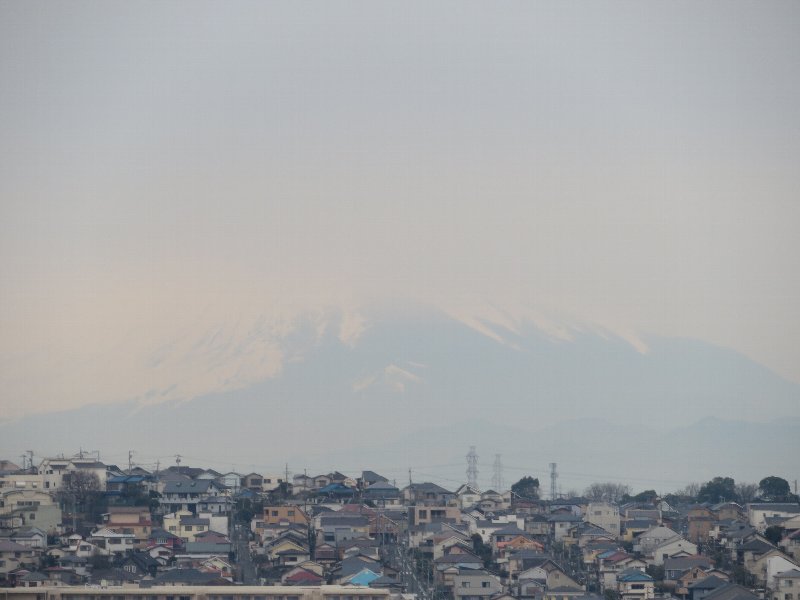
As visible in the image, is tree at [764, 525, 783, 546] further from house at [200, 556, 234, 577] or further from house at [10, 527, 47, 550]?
house at [10, 527, 47, 550]

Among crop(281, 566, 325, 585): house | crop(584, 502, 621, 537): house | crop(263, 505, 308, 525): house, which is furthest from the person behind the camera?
crop(584, 502, 621, 537): house

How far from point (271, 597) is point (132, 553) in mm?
4044

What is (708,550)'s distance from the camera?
A: 25422 mm

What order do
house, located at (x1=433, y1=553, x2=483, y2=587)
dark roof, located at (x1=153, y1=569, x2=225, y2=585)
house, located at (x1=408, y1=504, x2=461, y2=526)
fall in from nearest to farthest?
dark roof, located at (x1=153, y1=569, x2=225, y2=585)
house, located at (x1=433, y1=553, x2=483, y2=587)
house, located at (x1=408, y1=504, x2=461, y2=526)

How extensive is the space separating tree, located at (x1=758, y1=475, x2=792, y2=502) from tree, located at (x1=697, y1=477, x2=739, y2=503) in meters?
0.58

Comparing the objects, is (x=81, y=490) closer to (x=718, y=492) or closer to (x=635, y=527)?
(x=635, y=527)

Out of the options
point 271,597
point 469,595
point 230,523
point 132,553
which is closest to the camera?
point 271,597

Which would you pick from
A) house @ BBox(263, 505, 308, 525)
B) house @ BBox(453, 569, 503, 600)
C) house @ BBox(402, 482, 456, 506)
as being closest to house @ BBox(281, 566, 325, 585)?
house @ BBox(453, 569, 503, 600)

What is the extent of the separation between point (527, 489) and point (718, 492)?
4.01 m

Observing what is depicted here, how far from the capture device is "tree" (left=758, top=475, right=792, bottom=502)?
105 feet

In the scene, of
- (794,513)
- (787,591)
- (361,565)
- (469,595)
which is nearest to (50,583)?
(361,565)

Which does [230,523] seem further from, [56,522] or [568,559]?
[568,559]

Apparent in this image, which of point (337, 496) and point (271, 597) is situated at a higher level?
point (337, 496)

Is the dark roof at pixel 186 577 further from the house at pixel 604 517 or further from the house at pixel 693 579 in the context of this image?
the house at pixel 604 517
